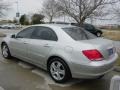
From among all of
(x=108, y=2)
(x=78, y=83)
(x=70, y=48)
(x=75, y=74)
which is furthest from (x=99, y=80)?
(x=108, y=2)

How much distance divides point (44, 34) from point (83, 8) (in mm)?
4369

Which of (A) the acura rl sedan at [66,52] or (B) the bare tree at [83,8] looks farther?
(B) the bare tree at [83,8]

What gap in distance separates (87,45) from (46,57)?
123cm

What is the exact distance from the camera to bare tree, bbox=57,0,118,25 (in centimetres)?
880

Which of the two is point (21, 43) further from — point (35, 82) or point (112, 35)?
point (112, 35)

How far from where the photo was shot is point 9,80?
15.4ft

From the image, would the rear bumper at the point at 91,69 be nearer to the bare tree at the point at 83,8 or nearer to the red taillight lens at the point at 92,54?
the red taillight lens at the point at 92,54

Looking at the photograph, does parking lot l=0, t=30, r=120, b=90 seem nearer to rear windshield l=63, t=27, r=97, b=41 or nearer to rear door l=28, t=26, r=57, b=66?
rear door l=28, t=26, r=57, b=66

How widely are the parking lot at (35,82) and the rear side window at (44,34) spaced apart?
42.0 inches

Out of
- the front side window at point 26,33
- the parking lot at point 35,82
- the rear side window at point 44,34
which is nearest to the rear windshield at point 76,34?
the rear side window at point 44,34

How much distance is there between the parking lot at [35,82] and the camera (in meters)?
4.38

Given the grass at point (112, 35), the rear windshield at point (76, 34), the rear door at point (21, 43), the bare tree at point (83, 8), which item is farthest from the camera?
the grass at point (112, 35)

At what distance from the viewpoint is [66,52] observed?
14.3 ft

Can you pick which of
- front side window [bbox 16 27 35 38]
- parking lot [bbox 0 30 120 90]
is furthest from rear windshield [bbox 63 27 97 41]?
front side window [bbox 16 27 35 38]
